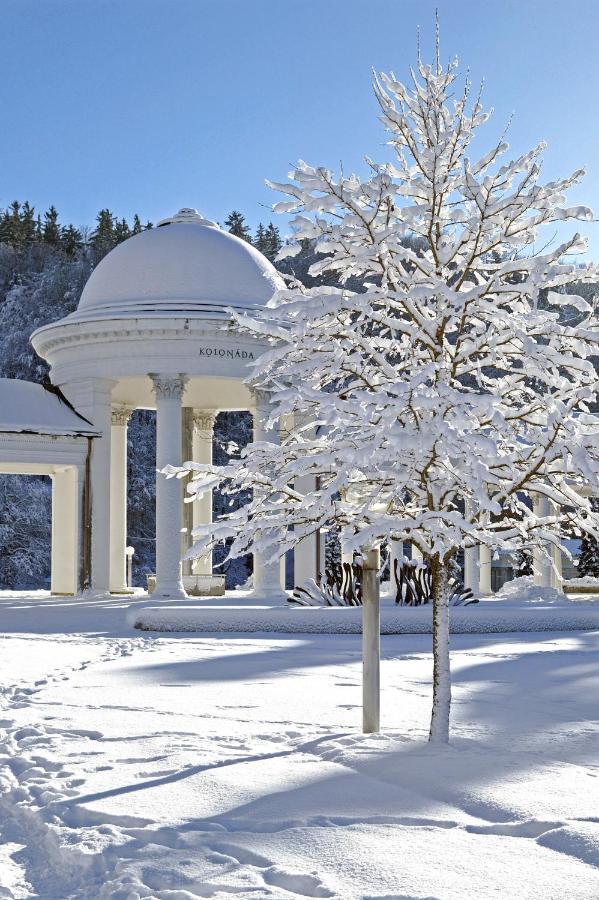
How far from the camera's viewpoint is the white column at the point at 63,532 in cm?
3869

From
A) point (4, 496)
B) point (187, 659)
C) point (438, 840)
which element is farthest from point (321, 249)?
point (4, 496)

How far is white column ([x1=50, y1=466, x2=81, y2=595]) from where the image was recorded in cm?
3869

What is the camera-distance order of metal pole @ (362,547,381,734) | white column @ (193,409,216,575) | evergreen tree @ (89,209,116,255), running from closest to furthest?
metal pole @ (362,547,381,734) → white column @ (193,409,216,575) → evergreen tree @ (89,209,116,255)

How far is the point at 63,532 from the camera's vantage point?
39.3 m

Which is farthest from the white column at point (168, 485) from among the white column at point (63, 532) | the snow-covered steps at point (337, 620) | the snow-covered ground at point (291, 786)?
the snow-covered ground at point (291, 786)

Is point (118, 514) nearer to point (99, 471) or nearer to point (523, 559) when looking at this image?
point (99, 471)

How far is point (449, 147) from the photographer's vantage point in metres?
10.6

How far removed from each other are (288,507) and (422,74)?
4.39 meters

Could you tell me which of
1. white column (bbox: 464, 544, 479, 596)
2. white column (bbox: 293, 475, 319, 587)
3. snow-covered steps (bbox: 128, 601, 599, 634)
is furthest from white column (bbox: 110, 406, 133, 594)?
snow-covered steps (bbox: 128, 601, 599, 634)

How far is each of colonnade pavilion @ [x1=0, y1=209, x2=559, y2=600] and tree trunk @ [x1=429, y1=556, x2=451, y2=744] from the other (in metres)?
23.8

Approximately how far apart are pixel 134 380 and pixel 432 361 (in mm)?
30160

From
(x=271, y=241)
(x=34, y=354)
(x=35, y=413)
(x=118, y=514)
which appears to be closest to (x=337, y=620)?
(x=35, y=413)

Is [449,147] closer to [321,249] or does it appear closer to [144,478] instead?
[321,249]

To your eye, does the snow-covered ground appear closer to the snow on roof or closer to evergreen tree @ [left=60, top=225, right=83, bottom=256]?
the snow on roof
